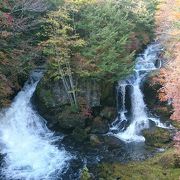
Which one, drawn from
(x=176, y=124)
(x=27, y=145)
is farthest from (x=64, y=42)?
(x=176, y=124)

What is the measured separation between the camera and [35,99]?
25.2m

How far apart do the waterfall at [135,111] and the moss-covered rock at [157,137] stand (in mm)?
511

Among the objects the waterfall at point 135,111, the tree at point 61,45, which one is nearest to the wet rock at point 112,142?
the waterfall at point 135,111

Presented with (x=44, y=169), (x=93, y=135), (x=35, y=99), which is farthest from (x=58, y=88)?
(x=44, y=169)

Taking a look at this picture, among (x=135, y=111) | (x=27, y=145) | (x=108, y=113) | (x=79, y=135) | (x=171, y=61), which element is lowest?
(x=27, y=145)

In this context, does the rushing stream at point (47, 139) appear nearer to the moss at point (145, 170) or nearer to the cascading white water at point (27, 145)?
the cascading white water at point (27, 145)

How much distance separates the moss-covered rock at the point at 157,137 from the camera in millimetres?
22469

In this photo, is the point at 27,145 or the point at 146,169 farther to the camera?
the point at 27,145

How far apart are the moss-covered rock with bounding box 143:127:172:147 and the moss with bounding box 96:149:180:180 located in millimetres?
2299

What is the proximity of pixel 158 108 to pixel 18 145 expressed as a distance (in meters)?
10.4

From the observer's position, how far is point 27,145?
73.9 ft

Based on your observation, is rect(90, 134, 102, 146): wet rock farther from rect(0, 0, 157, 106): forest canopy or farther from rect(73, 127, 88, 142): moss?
rect(0, 0, 157, 106): forest canopy

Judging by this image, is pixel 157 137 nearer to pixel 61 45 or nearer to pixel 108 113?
pixel 108 113

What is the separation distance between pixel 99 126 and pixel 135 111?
342 centimetres
